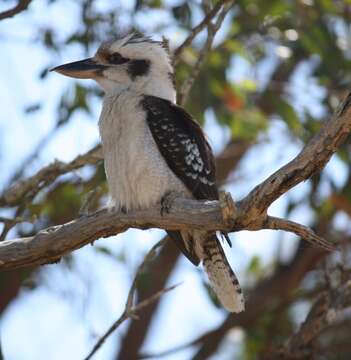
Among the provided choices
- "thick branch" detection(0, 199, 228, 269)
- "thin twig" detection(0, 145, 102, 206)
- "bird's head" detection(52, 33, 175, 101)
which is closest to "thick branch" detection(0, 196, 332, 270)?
"thick branch" detection(0, 199, 228, 269)

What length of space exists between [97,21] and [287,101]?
1.40 meters

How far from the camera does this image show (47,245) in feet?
11.9

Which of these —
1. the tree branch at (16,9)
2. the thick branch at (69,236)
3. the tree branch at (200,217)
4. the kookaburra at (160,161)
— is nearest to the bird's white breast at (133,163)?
the kookaburra at (160,161)

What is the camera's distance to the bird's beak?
15.3 feet

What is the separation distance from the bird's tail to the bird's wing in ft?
0.84

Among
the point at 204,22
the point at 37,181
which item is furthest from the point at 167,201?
the point at 204,22

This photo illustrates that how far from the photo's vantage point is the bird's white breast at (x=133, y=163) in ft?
13.4

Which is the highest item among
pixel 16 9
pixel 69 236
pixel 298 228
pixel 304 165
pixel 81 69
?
pixel 16 9

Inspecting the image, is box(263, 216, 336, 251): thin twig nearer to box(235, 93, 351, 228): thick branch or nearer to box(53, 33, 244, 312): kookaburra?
box(235, 93, 351, 228): thick branch

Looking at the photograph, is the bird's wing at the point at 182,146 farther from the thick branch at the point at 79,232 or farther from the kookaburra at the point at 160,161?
the thick branch at the point at 79,232

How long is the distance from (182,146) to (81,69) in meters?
0.82

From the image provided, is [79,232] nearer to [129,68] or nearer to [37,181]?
[37,181]

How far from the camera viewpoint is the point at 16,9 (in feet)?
14.8

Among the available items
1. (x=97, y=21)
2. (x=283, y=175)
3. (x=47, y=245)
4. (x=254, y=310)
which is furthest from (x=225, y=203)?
(x=254, y=310)
